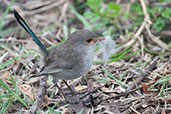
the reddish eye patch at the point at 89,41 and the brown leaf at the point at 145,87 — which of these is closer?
the brown leaf at the point at 145,87

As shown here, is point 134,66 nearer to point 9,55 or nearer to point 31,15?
point 9,55

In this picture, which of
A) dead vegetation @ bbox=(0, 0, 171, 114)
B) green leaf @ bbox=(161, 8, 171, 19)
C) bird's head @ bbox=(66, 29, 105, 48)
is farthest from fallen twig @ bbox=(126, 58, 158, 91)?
green leaf @ bbox=(161, 8, 171, 19)

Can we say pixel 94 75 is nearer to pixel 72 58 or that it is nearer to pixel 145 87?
pixel 72 58

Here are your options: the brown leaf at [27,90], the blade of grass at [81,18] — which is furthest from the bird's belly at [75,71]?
the blade of grass at [81,18]

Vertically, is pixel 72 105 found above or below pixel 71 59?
below

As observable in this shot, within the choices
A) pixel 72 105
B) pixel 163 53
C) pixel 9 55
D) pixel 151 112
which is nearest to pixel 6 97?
pixel 72 105

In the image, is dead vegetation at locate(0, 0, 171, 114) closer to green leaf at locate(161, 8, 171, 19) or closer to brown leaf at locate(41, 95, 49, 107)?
brown leaf at locate(41, 95, 49, 107)

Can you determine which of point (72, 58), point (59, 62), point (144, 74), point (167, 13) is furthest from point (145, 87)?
point (167, 13)

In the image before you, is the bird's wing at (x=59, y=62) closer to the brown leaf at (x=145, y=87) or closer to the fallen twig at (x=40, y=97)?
the fallen twig at (x=40, y=97)
